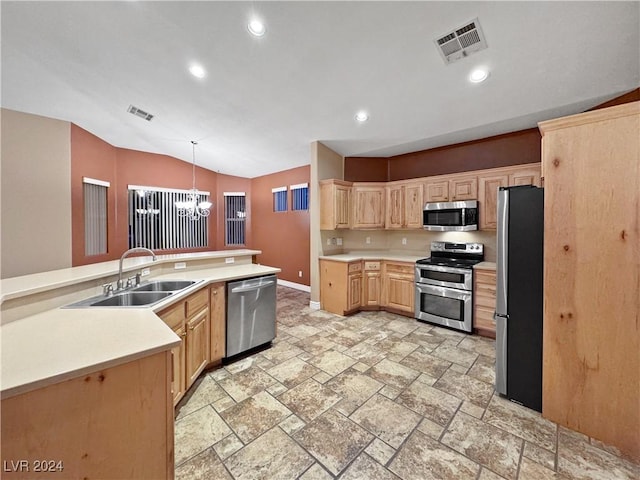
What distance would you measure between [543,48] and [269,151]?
412 cm

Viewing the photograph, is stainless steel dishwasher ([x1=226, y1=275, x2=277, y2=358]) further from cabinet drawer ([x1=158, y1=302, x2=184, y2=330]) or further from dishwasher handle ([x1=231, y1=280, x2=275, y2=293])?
cabinet drawer ([x1=158, y1=302, x2=184, y2=330])

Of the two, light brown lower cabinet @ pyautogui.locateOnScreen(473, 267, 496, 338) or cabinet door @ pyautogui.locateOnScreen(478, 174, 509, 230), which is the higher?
cabinet door @ pyautogui.locateOnScreen(478, 174, 509, 230)

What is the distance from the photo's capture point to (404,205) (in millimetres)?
4395

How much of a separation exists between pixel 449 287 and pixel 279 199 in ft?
14.7

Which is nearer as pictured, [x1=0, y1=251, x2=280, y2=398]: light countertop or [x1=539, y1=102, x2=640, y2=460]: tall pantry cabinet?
[x1=0, y1=251, x2=280, y2=398]: light countertop

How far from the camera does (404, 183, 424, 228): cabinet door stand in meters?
4.22

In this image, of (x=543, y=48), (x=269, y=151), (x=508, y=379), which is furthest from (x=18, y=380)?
(x=269, y=151)

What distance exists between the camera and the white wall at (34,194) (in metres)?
3.50

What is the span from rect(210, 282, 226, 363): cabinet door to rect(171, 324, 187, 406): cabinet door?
1.50 ft

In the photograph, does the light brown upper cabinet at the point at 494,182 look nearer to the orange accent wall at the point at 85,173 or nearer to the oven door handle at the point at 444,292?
the oven door handle at the point at 444,292

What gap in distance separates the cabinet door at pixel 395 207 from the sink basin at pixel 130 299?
361 cm

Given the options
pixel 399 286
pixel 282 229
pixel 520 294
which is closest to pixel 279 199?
pixel 282 229

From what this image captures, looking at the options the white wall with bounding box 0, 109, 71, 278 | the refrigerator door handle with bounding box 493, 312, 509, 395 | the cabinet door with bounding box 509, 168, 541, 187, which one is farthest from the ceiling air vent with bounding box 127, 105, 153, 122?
the cabinet door with bounding box 509, 168, 541, 187

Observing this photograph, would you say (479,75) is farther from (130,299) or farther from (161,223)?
(161,223)
